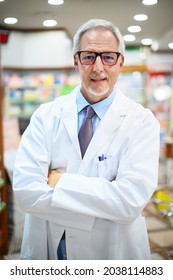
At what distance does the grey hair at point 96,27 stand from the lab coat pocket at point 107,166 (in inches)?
16.0

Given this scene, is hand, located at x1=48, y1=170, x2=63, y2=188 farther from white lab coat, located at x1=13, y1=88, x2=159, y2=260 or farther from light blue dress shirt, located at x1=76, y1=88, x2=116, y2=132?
light blue dress shirt, located at x1=76, y1=88, x2=116, y2=132

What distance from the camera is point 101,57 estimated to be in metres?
1.25

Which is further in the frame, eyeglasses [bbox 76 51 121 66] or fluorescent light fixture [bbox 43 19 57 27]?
fluorescent light fixture [bbox 43 19 57 27]

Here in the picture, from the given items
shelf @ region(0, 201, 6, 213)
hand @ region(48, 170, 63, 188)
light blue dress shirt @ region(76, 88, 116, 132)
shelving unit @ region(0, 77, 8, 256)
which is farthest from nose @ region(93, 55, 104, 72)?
shelf @ region(0, 201, 6, 213)

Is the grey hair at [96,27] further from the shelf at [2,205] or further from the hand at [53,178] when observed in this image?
the shelf at [2,205]

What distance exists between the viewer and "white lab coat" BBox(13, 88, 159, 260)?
1.20m

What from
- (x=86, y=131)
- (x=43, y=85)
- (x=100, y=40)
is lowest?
(x=86, y=131)

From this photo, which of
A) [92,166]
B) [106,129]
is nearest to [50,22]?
[106,129]

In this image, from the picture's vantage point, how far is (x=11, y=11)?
138 centimetres

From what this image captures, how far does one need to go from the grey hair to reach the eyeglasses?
0.11ft

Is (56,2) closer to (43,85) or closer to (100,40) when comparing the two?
(100,40)

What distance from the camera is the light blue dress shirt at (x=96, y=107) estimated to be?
1332 millimetres

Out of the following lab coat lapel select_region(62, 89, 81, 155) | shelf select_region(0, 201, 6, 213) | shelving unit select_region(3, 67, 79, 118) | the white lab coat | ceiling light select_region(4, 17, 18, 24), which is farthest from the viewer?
shelf select_region(0, 201, 6, 213)

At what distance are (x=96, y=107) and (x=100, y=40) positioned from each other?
25cm
